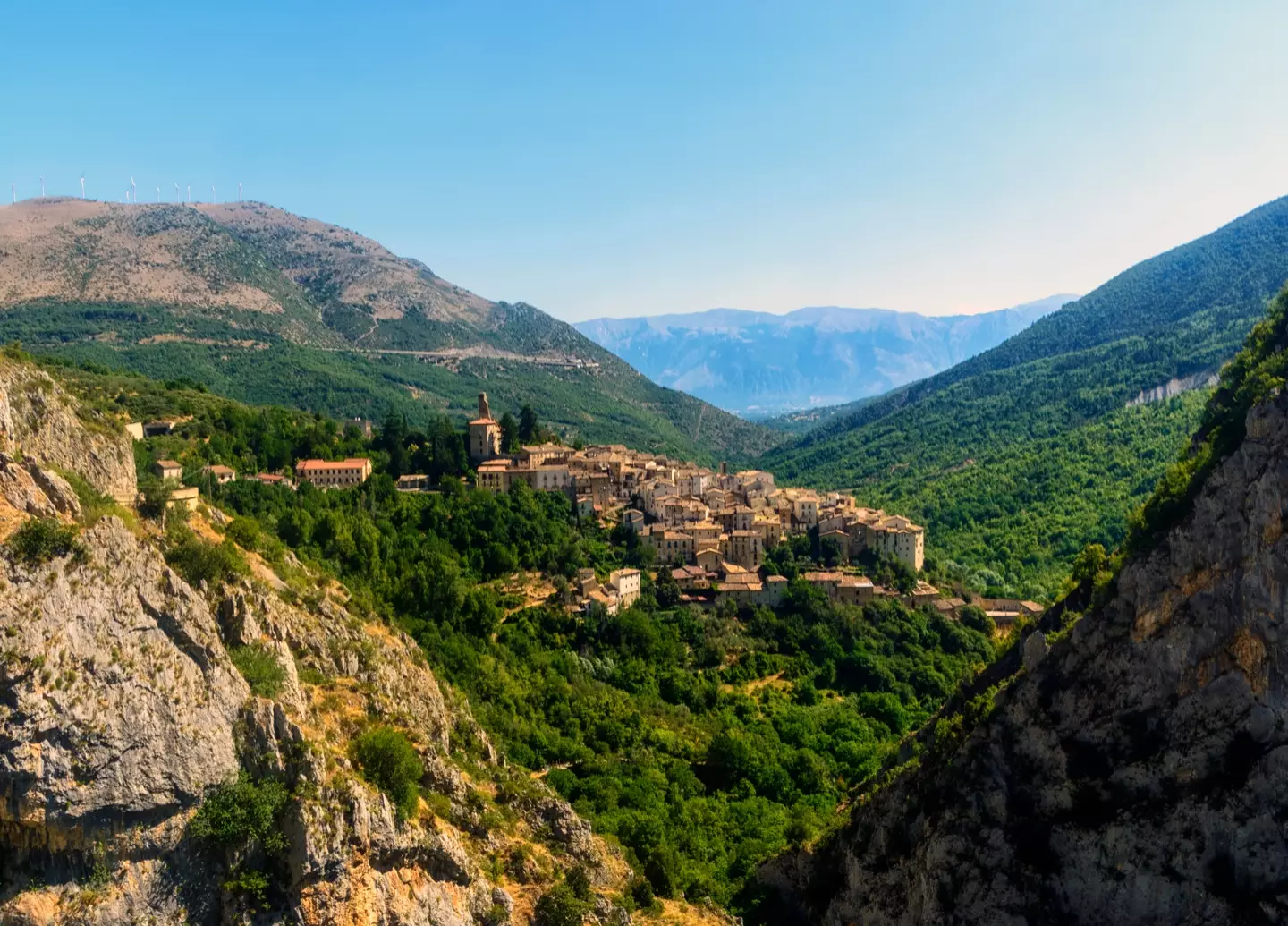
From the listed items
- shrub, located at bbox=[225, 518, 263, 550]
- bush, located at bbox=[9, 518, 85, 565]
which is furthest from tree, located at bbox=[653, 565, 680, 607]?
bush, located at bbox=[9, 518, 85, 565]

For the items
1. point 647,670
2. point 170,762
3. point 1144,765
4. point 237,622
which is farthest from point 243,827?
point 647,670

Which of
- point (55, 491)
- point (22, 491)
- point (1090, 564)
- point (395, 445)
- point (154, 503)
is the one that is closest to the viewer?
point (22, 491)

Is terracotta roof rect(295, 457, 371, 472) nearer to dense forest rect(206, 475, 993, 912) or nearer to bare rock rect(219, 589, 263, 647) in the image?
dense forest rect(206, 475, 993, 912)

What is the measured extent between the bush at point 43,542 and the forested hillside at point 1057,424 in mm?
59686

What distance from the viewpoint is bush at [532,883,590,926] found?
23.1m

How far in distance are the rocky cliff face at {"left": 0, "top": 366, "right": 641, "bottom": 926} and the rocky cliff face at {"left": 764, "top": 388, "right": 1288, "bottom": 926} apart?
9.32 meters

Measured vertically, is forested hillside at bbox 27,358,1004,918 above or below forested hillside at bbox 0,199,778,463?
below

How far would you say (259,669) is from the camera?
22062 millimetres

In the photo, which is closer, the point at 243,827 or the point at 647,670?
the point at 243,827

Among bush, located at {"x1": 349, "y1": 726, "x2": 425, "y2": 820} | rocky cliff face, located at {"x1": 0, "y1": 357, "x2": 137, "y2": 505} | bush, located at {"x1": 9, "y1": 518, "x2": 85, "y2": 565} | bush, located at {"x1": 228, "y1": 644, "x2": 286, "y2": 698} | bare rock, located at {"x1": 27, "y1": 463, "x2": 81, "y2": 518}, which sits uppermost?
rocky cliff face, located at {"x1": 0, "y1": 357, "x2": 137, "y2": 505}

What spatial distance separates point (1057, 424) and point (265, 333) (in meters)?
119

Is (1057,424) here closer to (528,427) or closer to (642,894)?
(528,427)

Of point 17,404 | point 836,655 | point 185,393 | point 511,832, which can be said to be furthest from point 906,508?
point 17,404

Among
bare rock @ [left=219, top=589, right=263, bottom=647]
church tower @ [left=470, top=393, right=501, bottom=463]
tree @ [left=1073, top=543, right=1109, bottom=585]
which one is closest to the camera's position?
bare rock @ [left=219, top=589, right=263, bottom=647]
